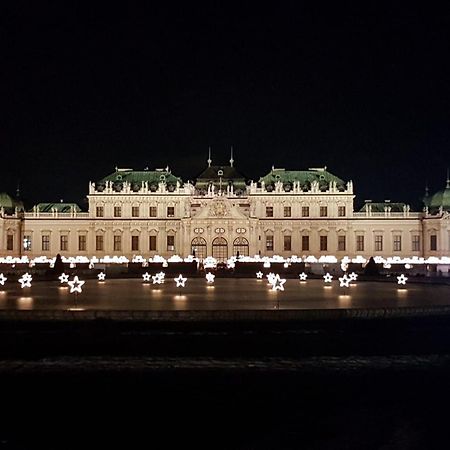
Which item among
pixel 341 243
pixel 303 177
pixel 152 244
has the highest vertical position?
pixel 303 177

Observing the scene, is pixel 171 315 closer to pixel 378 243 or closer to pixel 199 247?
pixel 199 247

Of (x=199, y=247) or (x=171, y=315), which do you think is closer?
(x=171, y=315)

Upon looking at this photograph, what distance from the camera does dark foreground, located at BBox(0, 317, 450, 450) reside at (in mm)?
11359

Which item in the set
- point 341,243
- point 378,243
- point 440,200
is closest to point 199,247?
point 341,243

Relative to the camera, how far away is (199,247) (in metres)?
83.1

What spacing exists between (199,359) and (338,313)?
6.63 metres

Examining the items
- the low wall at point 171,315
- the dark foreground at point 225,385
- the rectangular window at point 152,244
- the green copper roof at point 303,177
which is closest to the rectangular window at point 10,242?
the rectangular window at point 152,244

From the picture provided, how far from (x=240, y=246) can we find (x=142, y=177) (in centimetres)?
1445

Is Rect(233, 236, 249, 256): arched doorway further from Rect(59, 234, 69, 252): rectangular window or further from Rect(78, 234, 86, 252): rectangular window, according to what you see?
Rect(59, 234, 69, 252): rectangular window

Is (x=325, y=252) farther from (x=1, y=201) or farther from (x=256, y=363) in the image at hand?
(x=256, y=363)

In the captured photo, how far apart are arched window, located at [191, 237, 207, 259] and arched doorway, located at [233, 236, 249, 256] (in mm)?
3485

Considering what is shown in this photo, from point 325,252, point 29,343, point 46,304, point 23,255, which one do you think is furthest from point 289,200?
point 29,343

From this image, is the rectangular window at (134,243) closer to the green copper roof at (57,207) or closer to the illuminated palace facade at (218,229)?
the illuminated palace facade at (218,229)

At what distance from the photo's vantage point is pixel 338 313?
2248cm
